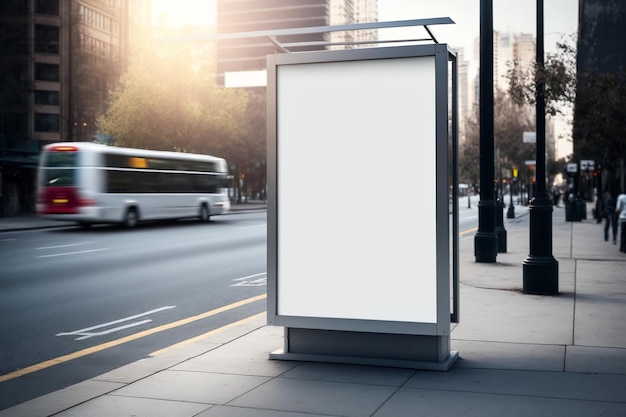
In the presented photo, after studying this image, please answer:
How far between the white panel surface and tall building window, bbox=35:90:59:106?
59.4 m

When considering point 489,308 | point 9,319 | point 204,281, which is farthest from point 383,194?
point 204,281

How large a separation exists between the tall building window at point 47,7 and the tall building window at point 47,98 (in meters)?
6.17

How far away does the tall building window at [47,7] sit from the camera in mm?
59375

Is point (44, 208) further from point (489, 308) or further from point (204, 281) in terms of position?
point (489, 308)

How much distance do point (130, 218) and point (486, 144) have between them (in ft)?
58.9

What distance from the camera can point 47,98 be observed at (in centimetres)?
6225

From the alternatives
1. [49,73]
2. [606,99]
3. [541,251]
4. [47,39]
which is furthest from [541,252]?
[49,73]

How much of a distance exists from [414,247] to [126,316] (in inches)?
192

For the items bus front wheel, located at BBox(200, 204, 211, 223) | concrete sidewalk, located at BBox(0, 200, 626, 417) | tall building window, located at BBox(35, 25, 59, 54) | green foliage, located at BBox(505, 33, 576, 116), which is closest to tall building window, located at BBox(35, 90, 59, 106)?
tall building window, located at BBox(35, 25, 59, 54)

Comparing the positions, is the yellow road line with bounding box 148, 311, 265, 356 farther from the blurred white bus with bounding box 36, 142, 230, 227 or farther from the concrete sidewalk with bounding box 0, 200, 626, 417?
the blurred white bus with bounding box 36, 142, 230, 227

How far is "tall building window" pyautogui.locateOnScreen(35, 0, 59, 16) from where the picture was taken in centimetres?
5938

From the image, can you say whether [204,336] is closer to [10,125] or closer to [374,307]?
[374,307]

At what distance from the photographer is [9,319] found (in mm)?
9570

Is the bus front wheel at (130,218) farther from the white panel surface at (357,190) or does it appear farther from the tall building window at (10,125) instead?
the white panel surface at (357,190)
